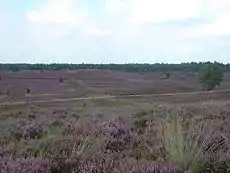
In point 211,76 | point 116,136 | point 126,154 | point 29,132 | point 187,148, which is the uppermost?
point 187,148

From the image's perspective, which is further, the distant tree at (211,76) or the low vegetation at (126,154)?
the distant tree at (211,76)

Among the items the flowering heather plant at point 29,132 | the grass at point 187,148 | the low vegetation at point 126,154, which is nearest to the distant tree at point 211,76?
the flowering heather plant at point 29,132

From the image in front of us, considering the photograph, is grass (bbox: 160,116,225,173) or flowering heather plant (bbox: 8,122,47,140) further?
flowering heather plant (bbox: 8,122,47,140)

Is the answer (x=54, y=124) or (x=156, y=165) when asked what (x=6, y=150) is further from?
(x=54, y=124)

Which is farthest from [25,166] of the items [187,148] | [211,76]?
[211,76]

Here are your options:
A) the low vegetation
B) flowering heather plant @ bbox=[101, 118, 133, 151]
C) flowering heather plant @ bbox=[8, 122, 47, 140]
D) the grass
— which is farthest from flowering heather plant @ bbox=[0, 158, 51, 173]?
flowering heather plant @ bbox=[8, 122, 47, 140]

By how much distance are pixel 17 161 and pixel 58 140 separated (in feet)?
6.61

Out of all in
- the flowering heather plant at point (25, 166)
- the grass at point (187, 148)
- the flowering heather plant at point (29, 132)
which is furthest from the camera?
the flowering heather plant at point (29, 132)

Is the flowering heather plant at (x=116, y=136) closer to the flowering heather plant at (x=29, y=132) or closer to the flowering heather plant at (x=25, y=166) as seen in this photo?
the flowering heather plant at (x=29, y=132)

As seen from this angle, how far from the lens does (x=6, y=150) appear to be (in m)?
8.25

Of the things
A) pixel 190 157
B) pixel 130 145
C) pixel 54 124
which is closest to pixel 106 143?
pixel 130 145

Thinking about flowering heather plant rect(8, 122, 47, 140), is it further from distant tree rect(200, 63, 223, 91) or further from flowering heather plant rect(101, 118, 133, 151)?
distant tree rect(200, 63, 223, 91)

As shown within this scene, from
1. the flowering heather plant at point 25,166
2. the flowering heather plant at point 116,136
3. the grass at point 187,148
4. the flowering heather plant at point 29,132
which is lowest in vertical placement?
the flowering heather plant at point 29,132

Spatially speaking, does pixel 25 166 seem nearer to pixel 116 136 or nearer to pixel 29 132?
pixel 116 136
